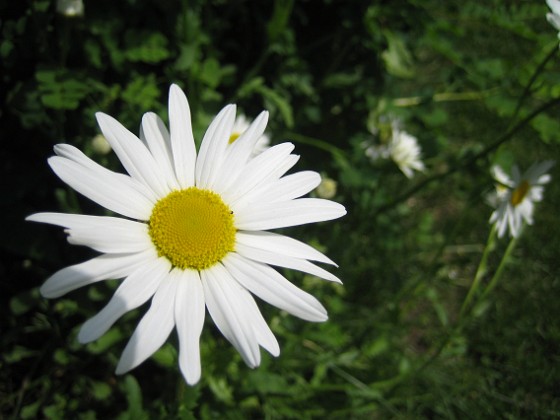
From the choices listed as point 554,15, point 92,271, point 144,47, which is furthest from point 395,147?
point 92,271

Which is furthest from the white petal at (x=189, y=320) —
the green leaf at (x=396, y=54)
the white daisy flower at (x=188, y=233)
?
the green leaf at (x=396, y=54)

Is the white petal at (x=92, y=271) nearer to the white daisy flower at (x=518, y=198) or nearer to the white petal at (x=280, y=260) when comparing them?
the white petal at (x=280, y=260)

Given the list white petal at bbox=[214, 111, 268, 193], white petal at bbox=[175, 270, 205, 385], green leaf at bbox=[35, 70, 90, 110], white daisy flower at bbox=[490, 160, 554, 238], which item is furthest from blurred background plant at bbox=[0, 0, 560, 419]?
white petal at bbox=[214, 111, 268, 193]

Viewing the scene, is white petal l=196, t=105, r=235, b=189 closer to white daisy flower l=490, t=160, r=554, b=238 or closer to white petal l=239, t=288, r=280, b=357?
white petal l=239, t=288, r=280, b=357

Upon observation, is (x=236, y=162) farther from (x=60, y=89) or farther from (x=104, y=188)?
(x=60, y=89)

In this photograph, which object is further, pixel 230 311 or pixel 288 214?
pixel 288 214

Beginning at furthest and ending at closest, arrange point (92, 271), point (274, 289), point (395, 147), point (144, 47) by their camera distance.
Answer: point (395, 147)
point (144, 47)
point (274, 289)
point (92, 271)
